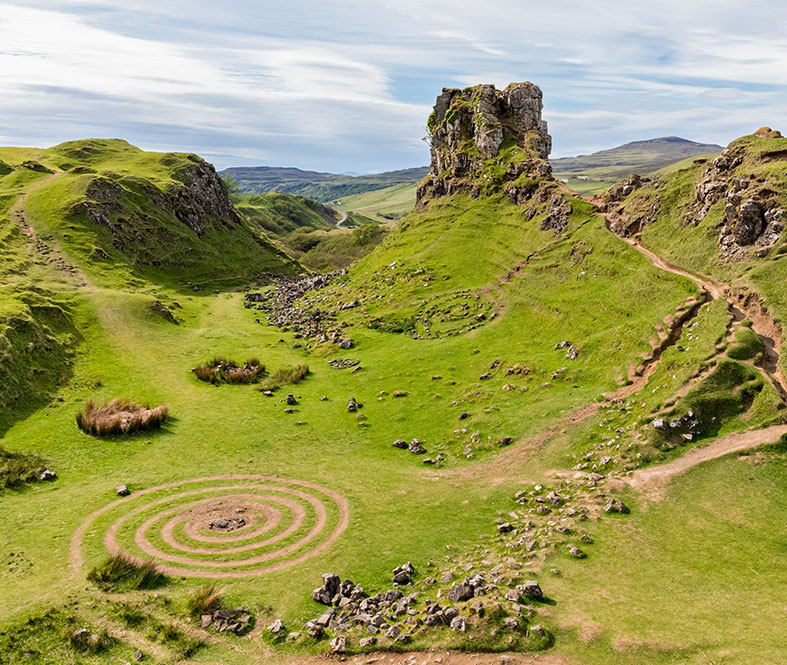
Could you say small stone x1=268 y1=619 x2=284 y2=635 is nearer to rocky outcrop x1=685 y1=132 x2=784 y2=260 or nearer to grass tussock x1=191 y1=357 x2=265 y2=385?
grass tussock x1=191 y1=357 x2=265 y2=385

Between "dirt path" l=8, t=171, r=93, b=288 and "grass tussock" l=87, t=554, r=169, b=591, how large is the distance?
9512cm

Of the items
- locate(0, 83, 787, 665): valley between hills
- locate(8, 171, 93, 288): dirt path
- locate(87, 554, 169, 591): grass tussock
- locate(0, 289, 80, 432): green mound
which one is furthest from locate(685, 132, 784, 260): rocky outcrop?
locate(8, 171, 93, 288): dirt path

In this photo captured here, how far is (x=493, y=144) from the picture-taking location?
131 metres

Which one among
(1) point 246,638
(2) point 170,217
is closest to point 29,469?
(1) point 246,638

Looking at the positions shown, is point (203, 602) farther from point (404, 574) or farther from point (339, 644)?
point (404, 574)

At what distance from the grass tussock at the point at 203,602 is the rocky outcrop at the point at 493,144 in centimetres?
10359

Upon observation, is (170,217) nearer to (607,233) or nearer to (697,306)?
(607,233)

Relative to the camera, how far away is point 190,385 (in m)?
71.7

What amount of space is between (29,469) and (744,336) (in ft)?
217

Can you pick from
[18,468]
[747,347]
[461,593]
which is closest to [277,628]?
[461,593]

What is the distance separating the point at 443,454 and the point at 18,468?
39.3 meters

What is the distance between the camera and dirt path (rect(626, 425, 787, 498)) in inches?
1485

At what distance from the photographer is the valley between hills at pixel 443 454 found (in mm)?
26656

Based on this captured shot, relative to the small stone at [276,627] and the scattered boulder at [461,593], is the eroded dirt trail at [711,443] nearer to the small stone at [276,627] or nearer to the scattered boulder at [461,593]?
the scattered boulder at [461,593]
